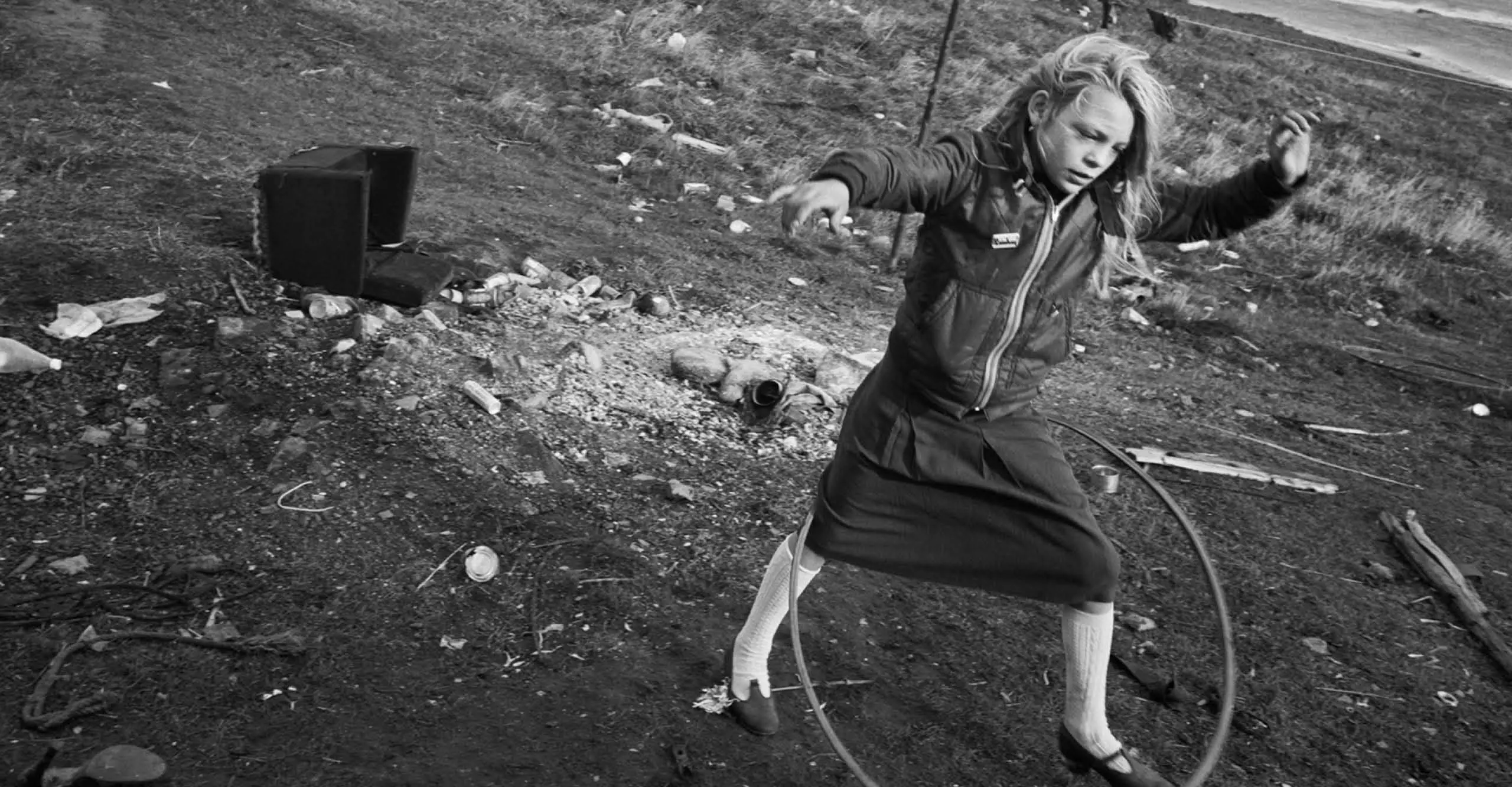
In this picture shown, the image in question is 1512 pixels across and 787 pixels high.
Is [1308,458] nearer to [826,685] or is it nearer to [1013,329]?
[826,685]

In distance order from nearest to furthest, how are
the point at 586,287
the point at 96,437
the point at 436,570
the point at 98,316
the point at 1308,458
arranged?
the point at 436,570
the point at 96,437
the point at 98,316
the point at 1308,458
the point at 586,287

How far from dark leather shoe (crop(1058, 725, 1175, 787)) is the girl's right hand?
161 cm

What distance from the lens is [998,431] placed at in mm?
A: 2939

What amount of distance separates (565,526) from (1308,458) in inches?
147

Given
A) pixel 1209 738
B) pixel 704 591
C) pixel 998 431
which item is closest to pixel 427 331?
pixel 704 591

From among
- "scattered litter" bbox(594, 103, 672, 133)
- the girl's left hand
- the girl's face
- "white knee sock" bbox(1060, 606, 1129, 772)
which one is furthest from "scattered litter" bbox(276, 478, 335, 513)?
"scattered litter" bbox(594, 103, 672, 133)

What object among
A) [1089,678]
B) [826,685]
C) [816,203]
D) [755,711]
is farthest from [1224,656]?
[816,203]

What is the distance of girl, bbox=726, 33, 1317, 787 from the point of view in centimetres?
272

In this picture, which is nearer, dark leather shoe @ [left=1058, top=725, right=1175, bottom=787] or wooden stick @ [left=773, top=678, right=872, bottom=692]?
dark leather shoe @ [left=1058, top=725, right=1175, bottom=787]

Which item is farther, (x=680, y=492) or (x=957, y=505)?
(x=680, y=492)

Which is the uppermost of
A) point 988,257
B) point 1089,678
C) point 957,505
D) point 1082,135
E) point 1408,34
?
point 1408,34

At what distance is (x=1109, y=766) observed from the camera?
10.4ft

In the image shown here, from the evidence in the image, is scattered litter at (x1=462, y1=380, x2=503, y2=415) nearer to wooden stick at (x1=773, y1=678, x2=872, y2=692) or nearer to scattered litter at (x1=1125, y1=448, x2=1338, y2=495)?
wooden stick at (x1=773, y1=678, x2=872, y2=692)

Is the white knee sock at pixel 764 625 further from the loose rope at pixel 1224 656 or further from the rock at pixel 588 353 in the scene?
the rock at pixel 588 353
